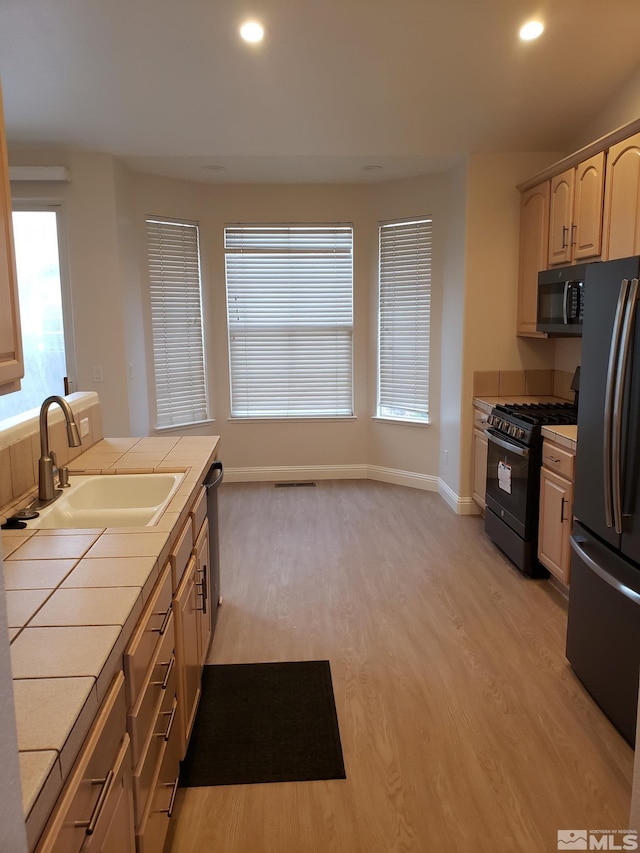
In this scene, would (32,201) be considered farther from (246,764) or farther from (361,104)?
(246,764)

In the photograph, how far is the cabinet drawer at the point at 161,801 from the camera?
1.53 metres

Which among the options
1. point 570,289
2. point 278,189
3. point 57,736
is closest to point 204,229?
point 278,189

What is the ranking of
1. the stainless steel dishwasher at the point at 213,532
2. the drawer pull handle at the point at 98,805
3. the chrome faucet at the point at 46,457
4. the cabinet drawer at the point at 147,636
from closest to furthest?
1. the drawer pull handle at the point at 98,805
2. the cabinet drawer at the point at 147,636
3. the chrome faucet at the point at 46,457
4. the stainless steel dishwasher at the point at 213,532

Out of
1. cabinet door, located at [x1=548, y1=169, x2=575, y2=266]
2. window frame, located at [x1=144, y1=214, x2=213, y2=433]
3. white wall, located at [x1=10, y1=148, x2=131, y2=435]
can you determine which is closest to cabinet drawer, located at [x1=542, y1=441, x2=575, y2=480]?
cabinet door, located at [x1=548, y1=169, x2=575, y2=266]

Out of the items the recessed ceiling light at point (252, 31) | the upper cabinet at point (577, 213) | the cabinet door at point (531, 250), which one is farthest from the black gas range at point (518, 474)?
the recessed ceiling light at point (252, 31)

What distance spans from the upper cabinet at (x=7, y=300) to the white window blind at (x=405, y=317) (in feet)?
14.8

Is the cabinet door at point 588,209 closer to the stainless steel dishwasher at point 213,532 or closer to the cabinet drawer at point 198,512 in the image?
the stainless steel dishwasher at point 213,532

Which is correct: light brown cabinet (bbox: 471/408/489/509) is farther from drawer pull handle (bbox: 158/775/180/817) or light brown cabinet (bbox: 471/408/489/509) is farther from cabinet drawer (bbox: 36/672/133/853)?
cabinet drawer (bbox: 36/672/133/853)

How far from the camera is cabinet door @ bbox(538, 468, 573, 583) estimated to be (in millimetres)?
3316

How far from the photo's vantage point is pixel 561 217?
403 centimetres

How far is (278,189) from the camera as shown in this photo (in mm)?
5703

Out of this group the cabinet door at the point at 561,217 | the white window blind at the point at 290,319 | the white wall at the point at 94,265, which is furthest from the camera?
the white window blind at the point at 290,319

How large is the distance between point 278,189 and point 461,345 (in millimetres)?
2264

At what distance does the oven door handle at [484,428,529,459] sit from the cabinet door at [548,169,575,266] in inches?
46.7
